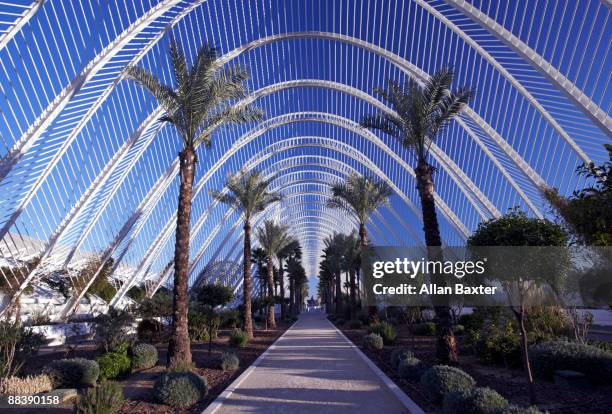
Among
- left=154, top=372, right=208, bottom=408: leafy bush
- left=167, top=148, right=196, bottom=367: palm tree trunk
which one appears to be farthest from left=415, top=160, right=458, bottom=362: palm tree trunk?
left=167, top=148, right=196, bottom=367: palm tree trunk

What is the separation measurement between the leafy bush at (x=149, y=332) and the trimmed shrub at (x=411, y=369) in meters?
13.6

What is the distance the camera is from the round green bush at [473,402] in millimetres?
5996

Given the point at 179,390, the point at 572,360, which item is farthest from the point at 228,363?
the point at 572,360

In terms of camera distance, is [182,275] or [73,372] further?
[182,275]

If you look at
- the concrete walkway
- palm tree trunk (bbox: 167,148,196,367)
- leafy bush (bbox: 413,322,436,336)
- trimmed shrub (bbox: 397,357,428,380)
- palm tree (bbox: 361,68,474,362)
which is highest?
palm tree (bbox: 361,68,474,362)

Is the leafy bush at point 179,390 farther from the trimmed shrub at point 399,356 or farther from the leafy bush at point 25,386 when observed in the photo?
the trimmed shrub at point 399,356

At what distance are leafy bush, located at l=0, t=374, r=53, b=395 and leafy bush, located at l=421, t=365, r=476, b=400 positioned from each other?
7.56 meters

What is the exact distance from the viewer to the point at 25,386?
8906 millimetres

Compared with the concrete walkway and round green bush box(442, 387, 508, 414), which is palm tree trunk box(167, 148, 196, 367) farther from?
round green bush box(442, 387, 508, 414)

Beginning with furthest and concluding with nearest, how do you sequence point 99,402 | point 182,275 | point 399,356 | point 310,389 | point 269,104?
point 269,104, point 182,275, point 399,356, point 310,389, point 99,402

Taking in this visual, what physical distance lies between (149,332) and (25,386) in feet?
39.3

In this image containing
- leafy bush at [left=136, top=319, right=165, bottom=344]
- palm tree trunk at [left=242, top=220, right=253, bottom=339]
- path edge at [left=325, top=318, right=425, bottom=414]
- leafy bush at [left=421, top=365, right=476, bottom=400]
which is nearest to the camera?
path edge at [left=325, top=318, right=425, bottom=414]

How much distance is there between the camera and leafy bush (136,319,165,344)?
20516 mm

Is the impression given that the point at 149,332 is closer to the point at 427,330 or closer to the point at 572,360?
the point at 427,330
